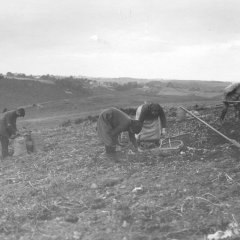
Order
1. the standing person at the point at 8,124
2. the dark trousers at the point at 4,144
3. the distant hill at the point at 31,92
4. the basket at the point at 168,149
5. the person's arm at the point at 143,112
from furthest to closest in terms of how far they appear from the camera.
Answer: the distant hill at the point at 31,92
the dark trousers at the point at 4,144
the standing person at the point at 8,124
the person's arm at the point at 143,112
the basket at the point at 168,149

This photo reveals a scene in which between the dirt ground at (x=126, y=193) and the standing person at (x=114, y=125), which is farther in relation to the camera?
the standing person at (x=114, y=125)

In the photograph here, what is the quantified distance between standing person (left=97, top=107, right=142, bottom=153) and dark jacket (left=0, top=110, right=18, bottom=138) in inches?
114

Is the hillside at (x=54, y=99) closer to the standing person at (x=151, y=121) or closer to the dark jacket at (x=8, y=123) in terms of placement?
the dark jacket at (x=8, y=123)

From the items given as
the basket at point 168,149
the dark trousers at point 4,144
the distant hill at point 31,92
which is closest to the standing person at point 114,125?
the basket at point 168,149

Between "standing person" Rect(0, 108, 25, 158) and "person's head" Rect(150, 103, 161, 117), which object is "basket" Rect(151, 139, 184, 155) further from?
"standing person" Rect(0, 108, 25, 158)

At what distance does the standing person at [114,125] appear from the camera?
30.9 ft

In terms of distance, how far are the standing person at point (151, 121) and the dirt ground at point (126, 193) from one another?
59cm

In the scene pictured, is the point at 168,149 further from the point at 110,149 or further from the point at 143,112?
the point at 110,149

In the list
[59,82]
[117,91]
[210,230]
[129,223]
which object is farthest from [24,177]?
[117,91]

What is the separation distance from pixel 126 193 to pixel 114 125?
2342mm

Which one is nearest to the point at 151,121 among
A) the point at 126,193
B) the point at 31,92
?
the point at 126,193

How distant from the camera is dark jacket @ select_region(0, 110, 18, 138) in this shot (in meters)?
11.6

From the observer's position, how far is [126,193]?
753cm

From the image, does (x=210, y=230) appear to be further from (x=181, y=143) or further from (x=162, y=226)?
(x=181, y=143)
